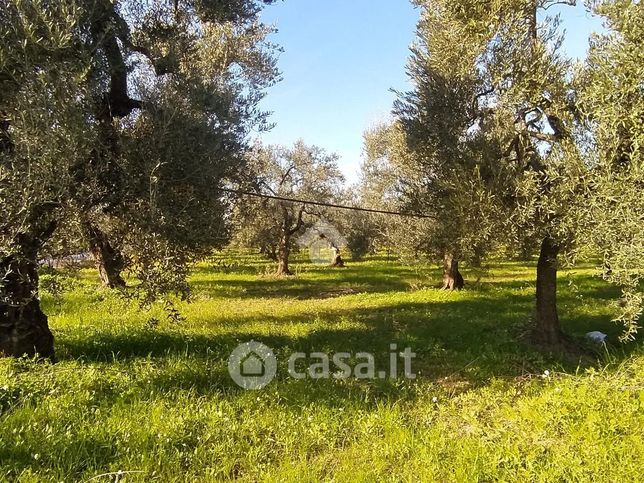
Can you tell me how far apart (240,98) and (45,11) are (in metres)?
9.22

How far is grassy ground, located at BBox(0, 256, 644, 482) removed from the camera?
4.73 m

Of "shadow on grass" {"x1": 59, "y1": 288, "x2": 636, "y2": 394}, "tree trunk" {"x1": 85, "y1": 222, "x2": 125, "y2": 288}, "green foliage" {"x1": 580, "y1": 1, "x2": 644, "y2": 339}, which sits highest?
"green foliage" {"x1": 580, "y1": 1, "x2": 644, "y2": 339}

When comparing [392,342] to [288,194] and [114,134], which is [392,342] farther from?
[288,194]

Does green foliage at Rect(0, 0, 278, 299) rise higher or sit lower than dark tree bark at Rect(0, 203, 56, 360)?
higher

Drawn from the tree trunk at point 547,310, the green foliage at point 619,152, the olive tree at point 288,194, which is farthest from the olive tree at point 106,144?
the olive tree at point 288,194

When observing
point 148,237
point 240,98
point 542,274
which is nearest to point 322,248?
point 240,98

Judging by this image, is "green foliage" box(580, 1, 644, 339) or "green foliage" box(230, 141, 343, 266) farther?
"green foliage" box(230, 141, 343, 266)

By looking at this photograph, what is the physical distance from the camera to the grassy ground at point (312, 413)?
473cm

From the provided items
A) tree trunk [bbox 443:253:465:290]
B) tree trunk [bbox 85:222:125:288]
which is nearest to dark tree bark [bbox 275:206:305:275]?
tree trunk [bbox 443:253:465:290]

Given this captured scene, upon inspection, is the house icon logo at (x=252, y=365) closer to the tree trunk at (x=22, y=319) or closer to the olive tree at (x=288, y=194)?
the tree trunk at (x=22, y=319)

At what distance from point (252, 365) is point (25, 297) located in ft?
13.0

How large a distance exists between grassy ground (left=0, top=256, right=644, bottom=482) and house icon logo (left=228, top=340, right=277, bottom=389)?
19cm

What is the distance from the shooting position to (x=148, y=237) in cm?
704

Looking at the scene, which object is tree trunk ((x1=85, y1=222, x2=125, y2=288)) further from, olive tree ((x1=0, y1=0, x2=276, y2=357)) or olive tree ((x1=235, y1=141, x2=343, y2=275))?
olive tree ((x1=235, y1=141, x2=343, y2=275))
